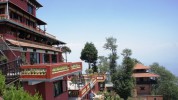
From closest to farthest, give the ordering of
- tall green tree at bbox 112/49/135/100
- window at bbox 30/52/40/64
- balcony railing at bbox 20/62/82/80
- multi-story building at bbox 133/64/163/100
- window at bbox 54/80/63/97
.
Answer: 1. balcony railing at bbox 20/62/82/80
2. window at bbox 54/80/63/97
3. window at bbox 30/52/40/64
4. tall green tree at bbox 112/49/135/100
5. multi-story building at bbox 133/64/163/100

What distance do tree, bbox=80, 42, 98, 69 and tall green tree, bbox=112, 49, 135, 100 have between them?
21.6 meters

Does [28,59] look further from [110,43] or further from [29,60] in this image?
[110,43]

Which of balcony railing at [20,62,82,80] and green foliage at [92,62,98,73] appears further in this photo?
green foliage at [92,62,98,73]

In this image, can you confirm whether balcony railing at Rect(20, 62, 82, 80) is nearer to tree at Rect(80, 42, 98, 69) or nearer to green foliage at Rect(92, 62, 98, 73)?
green foliage at Rect(92, 62, 98, 73)

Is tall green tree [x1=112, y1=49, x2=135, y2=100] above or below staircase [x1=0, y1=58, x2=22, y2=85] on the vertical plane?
below

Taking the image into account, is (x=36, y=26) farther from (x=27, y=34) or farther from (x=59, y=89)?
(x=59, y=89)

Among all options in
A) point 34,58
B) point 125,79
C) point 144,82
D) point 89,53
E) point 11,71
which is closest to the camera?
point 11,71

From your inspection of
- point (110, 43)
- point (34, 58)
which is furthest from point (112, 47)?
point (34, 58)

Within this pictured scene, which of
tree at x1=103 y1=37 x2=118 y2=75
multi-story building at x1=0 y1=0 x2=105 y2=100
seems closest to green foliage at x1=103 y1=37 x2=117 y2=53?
tree at x1=103 y1=37 x2=118 y2=75

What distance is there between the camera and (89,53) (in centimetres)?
7125

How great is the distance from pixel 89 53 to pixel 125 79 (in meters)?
24.4

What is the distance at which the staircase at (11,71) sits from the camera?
14.9 meters

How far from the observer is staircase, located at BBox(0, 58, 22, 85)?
49.0 ft

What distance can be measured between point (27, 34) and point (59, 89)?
858 centimetres
